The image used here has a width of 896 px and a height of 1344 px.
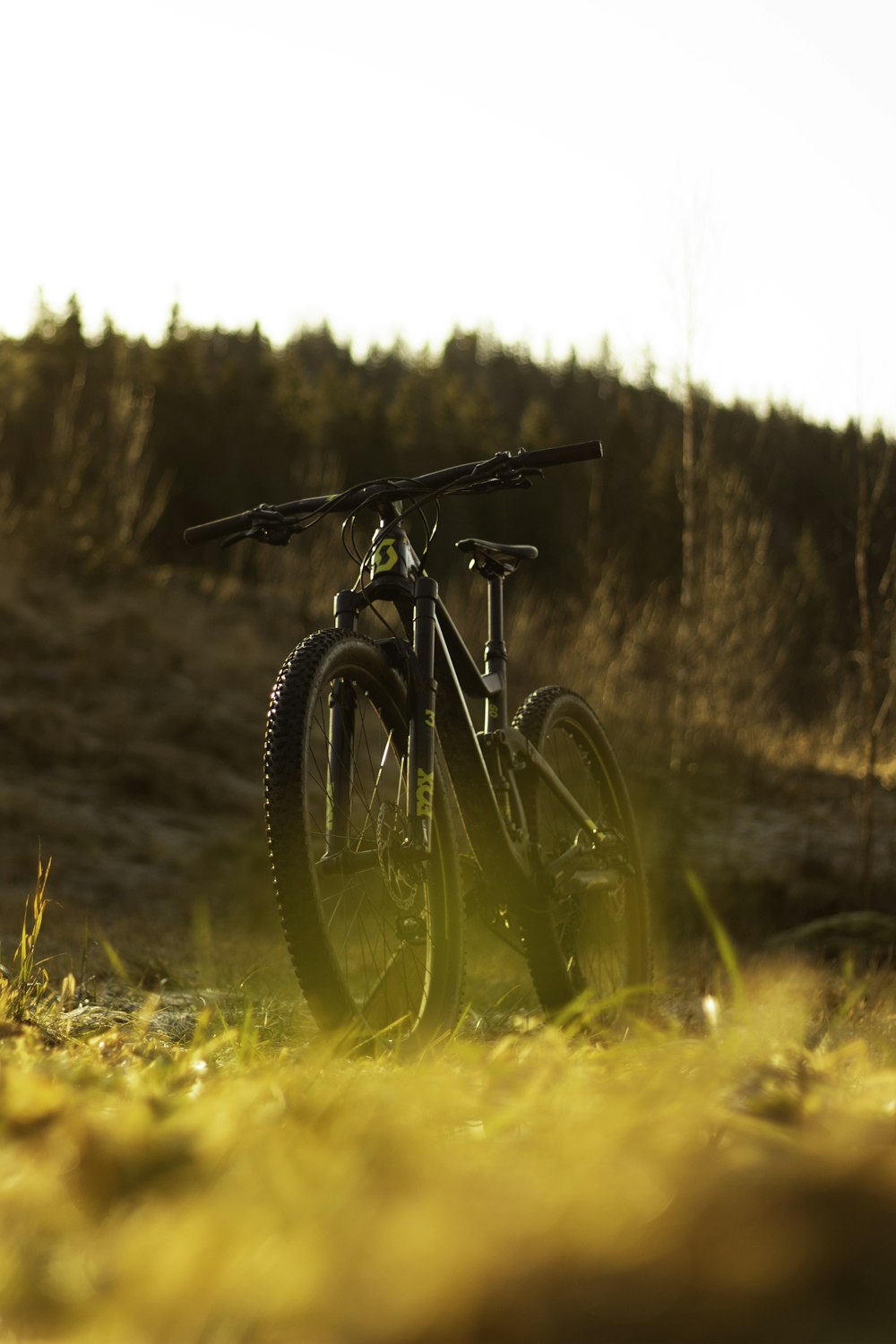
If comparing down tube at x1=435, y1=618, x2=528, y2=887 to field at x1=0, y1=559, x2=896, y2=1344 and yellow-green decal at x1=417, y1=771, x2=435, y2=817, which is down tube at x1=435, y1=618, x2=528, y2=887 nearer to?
yellow-green decal at x1=417, y1=771, x2=435, y2=817

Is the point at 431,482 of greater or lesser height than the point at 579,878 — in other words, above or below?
above

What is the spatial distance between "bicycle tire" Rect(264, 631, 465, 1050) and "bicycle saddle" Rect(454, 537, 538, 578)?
94 cm

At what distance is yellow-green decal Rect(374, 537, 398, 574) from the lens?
2.93m

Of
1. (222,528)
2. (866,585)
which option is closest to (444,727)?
(222,528)

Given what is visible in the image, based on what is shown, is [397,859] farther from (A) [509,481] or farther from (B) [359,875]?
(A) [509,481]

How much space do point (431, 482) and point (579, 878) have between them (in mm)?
1428

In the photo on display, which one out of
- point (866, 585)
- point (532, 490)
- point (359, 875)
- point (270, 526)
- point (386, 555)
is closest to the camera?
point (359, 875)

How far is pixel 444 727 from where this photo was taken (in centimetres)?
313

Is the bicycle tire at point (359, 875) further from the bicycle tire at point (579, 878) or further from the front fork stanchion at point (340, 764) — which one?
the bicycle tire at point (579, 878)

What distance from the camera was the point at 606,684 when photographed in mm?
15438

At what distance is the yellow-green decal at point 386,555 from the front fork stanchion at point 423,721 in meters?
0.09

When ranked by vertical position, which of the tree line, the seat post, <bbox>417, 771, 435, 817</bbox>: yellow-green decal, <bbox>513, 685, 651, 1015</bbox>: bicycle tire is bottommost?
<bbox>513, 685, 651, 1015</bbox>: bicycle tire

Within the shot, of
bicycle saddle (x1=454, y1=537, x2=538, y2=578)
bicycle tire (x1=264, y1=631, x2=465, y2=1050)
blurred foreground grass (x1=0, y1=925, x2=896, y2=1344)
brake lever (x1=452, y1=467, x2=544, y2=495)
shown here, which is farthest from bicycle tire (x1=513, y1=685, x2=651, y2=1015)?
blurred foreground grass (x1=0, y1=925, x2=896, y2=1344)

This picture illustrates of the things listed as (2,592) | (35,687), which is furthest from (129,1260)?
(2,592)
